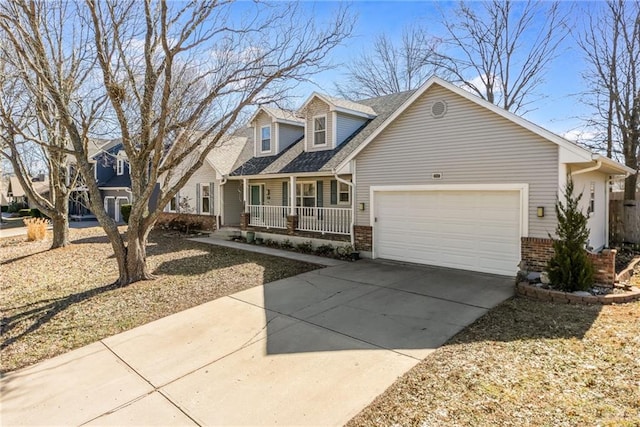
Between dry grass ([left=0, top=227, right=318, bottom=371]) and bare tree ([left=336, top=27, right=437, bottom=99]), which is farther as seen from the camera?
bare tree ([left=336, top=27, right=437, bottom=99])

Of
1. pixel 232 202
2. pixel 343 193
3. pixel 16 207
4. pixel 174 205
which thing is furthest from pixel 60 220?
pixel 16 207

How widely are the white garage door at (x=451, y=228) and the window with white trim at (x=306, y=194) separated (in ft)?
16.5

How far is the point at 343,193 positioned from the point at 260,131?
6.15m

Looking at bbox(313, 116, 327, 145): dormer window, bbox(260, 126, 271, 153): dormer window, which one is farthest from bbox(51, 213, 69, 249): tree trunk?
bbox(313, 116, 327, 145): dormer window

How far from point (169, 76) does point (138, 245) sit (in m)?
4.16

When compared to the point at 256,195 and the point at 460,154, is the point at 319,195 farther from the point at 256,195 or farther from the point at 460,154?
the point at 460,154

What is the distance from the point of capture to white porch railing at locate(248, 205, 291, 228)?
632 inches

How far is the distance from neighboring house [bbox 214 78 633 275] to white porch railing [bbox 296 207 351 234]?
0.04 metres

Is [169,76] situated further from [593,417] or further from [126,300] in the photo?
[593,417]

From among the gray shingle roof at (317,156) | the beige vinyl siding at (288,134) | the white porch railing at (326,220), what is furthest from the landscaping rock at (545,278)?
the beige vinyl siding at (288,134)

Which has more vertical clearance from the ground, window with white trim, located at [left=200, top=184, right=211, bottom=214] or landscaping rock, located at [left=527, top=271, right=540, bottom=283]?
window with white trim, located at [left=200, top=184, right=211, bottom=214]

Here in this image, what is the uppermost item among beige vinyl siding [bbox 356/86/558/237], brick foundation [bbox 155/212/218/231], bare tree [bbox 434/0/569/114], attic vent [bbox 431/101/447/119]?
bare tree [bbox 434/0/569/114]

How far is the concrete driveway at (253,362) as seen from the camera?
4.03 metres

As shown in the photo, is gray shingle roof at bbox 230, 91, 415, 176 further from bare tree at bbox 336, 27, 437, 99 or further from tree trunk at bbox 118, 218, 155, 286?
bare tree at bbox 336, 27, 437, 99
